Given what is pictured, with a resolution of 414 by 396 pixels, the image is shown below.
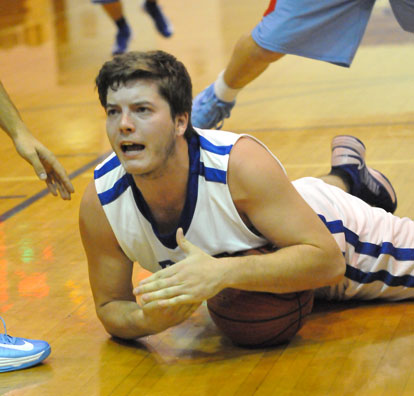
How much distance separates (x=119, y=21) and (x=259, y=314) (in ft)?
18.3

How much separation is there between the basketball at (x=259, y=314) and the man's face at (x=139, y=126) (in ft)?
1.36

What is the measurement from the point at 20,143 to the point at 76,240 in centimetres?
106

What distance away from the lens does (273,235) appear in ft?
8.04

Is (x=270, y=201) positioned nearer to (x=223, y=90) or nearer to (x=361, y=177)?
(x=361, y=177)

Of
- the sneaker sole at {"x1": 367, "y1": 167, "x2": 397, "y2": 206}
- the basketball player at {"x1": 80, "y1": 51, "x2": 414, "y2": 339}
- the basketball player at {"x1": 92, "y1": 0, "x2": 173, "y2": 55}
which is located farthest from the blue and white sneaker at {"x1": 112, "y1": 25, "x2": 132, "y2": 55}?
the basketball player at {"x1": 80, "y1": 51, "x2": 414, "y2": 339}

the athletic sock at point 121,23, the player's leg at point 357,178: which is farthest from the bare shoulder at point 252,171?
the athletic sock at point 121,23

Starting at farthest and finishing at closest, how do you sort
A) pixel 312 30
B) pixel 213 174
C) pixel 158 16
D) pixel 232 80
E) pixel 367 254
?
pixel 158 16 < pixel 232 80 < pixel 312 30 < pixel 367 254 < pixel 213 174

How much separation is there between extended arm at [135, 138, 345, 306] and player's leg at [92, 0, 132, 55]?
536 cm

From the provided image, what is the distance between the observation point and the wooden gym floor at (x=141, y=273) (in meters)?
2.47

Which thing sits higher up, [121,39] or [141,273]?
[141,273]

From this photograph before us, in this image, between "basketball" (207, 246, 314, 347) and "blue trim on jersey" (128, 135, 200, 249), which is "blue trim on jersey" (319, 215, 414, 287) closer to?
"basketball" (207, 246, 314, 347)

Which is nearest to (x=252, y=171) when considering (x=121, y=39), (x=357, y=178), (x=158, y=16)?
(x=357, y=178)

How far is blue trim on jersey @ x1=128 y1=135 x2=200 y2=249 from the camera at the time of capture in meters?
2.51

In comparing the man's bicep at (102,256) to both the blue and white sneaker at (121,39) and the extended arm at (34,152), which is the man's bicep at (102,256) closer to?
the extended arm at (34,152)
